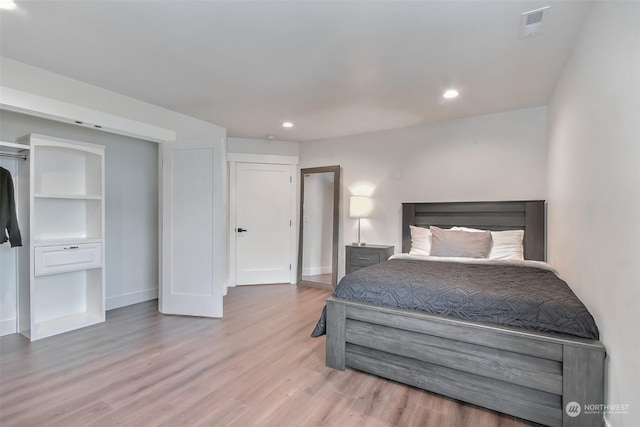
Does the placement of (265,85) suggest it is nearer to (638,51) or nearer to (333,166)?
(333,166)

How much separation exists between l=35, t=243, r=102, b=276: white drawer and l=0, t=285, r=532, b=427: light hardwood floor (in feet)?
2.13

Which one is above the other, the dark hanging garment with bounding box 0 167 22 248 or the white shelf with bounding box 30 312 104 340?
the dark hanging garment with bounding box 0 167 22 248

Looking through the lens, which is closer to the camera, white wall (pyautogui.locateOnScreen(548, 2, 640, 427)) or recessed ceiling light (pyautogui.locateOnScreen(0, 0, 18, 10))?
white wall (pyautogui.locateOnScreen(548, 2, 640, 427))

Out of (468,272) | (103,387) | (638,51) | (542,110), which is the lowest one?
(103,387)

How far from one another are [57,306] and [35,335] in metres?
0.53

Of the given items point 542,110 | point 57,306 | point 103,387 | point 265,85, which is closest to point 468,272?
point 542,110

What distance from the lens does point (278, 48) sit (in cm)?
221

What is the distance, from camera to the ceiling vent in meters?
1.80

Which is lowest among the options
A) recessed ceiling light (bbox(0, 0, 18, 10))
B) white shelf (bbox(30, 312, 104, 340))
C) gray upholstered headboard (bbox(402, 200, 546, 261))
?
white shelf (bbox(30, 312, 104, 340))

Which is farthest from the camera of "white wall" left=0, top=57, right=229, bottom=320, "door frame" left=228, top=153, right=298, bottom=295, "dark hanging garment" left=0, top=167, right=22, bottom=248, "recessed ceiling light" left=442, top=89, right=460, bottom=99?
"door frame" left=228, top=153, right=298, bottom=295

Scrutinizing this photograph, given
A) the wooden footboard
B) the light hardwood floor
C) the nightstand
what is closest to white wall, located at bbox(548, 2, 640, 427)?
the wooden footboard

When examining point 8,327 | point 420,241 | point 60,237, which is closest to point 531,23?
point 420,241

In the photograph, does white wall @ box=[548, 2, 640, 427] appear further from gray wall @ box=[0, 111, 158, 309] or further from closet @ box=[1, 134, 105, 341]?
gray wall @ box=[0, 111, 158, 309]

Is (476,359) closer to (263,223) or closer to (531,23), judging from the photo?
(531,23)
